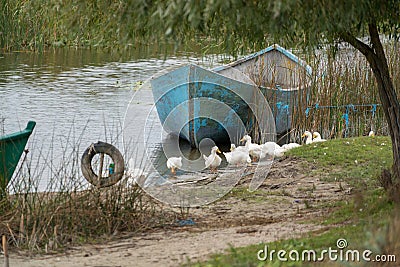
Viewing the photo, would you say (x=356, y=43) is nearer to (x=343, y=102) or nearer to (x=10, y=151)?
(x=10, y=151)

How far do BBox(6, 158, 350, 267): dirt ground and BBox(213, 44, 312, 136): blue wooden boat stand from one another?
3.82 metres

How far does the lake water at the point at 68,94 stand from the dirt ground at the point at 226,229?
102 inches

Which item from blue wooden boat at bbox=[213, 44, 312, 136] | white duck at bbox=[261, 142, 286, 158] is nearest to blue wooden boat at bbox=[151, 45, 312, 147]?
blue wooden boat at bbox=[213, 44, 312, 136]

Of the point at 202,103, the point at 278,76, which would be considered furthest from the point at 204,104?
the point at 278,76

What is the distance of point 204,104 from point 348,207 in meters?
6.35

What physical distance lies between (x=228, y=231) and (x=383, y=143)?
4.55 meters

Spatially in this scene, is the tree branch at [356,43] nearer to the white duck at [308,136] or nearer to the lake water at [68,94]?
the lake water at [68,94]

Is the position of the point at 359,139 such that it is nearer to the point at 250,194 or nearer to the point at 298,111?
the point at 298,111

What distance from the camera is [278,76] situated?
14031 mm

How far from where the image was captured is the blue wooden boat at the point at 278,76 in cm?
1307

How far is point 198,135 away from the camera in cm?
1344

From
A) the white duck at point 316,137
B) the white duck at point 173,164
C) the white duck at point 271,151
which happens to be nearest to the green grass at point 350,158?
the white duck at point 271,151

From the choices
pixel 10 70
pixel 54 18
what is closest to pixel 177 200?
pixel 54 18

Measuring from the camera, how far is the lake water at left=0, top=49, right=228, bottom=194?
42.1 feet
